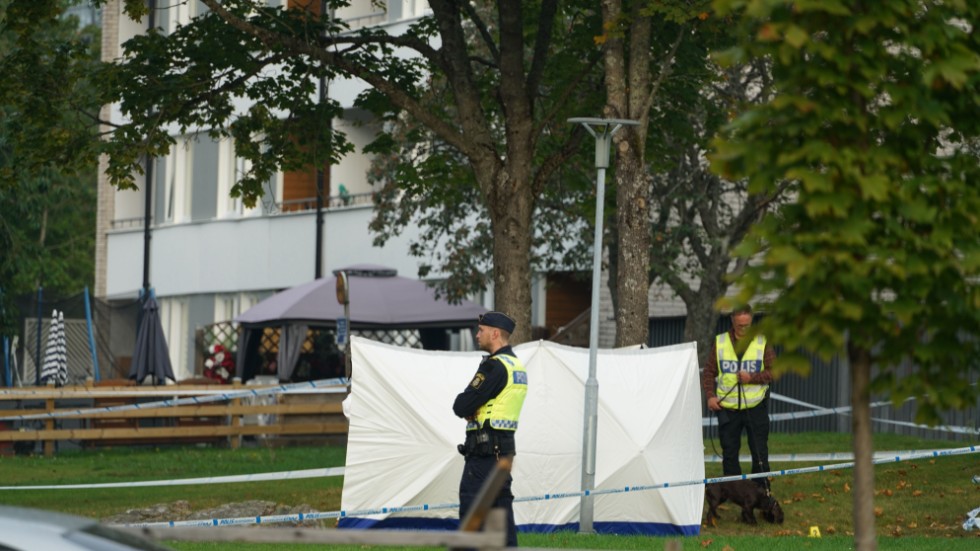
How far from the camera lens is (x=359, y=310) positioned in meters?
28.7

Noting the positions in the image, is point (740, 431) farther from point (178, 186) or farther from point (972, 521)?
point (178, 186)

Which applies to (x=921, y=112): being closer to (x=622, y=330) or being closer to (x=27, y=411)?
(x=622, y=330)

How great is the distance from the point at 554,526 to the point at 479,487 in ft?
10.2

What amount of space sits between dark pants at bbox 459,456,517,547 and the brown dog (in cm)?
394

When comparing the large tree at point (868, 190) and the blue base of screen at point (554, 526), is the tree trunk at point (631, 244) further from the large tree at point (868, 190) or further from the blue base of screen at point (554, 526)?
the large tree at point (868, 190)

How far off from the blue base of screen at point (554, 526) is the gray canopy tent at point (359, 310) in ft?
45.9

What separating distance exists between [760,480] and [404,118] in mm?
15462

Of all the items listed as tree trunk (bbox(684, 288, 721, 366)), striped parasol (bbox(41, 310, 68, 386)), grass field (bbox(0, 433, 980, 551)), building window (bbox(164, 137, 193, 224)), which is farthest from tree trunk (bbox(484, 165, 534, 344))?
building window (bbox(164, 137, 193, 224))

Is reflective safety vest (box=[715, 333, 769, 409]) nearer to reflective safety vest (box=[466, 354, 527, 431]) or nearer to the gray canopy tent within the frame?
reflective safety vest (box=[466, 354, 527, 431])

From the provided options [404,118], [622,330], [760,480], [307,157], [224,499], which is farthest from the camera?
[404,118]

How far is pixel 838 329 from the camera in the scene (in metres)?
6.79

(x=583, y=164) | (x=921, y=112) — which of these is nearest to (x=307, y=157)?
(x=583, y=164)

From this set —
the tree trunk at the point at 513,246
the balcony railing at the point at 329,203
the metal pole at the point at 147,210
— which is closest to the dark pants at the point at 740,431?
the tree trunk at the point at 513,246

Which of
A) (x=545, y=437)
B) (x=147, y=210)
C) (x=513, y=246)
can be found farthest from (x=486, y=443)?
(x=147, y=210)
